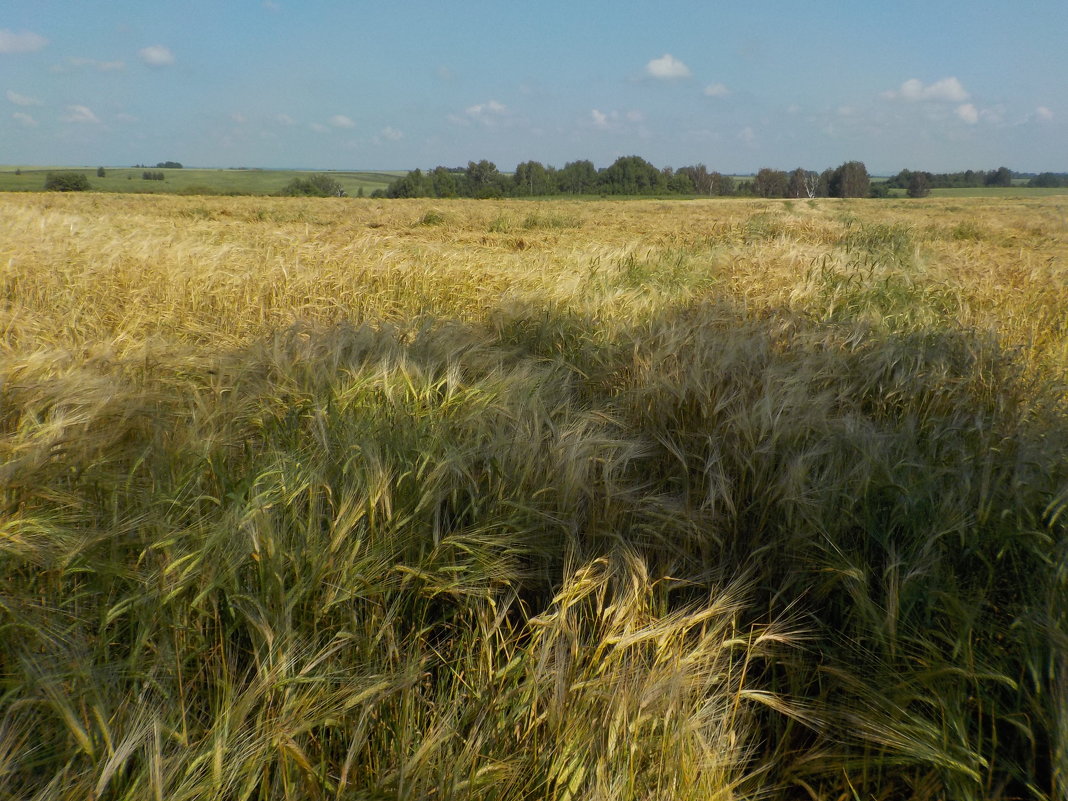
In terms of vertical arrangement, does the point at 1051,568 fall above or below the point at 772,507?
above

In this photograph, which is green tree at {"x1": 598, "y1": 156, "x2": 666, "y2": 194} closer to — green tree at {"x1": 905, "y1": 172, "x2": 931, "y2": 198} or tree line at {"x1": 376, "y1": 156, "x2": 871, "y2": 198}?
tree line at {"x1": 376, "y1": 156, "x2": 871, "y2": 198}

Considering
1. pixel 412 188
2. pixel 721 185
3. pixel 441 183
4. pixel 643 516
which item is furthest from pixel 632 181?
pixel 643 516

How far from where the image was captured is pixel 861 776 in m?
1.13

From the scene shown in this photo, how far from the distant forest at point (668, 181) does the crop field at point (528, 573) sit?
57.9 meters

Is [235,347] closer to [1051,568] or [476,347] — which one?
[476,347]

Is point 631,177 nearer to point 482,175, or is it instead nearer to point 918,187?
point 482,175

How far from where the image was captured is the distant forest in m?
64.3

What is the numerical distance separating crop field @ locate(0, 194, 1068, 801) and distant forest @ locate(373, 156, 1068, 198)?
5788 cm

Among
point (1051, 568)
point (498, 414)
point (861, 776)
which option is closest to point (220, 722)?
point (861, 776)

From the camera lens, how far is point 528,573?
5.03 ft

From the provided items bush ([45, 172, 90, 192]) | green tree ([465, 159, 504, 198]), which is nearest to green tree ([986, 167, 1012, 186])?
green tree ([465, 159, 504, 198])

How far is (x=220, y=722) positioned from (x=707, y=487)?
141cm

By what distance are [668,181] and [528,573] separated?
78814mm

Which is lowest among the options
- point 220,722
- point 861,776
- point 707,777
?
point 861,776
